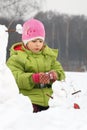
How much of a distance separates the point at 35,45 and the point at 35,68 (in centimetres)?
29

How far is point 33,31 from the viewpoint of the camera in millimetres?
5387

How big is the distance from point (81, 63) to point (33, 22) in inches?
2534

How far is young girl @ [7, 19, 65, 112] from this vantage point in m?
4.83

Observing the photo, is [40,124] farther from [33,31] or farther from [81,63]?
[81,63]

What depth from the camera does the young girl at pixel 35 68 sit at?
4.83 metres

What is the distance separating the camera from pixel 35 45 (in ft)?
17.0

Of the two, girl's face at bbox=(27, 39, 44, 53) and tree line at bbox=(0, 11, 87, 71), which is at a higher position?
girl's face at bbox=(27, 39, 44, 53)

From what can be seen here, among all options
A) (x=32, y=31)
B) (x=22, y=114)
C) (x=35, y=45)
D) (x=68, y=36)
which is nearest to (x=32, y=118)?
(x=22, y=114)

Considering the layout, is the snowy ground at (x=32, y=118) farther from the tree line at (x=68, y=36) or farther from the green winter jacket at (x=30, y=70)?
the tree line at (x=68, y=36)

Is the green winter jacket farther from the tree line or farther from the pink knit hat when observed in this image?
the tree line

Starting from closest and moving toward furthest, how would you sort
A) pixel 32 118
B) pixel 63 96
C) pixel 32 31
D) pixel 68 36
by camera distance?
pixel 32 118 < pixel 63 96 < pixel 32 31 < pixel 68 36

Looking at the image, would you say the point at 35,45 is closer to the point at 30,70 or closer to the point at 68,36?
the point at 30,70

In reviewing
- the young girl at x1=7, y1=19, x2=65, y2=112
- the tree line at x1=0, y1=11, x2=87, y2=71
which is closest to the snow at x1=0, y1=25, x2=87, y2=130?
the young girl at x1=7, y1=19, x2=65, y2=112

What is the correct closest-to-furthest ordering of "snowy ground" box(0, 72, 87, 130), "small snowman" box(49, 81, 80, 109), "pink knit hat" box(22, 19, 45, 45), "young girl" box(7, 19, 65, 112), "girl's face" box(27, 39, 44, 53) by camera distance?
"snowy ground" box(0, 72, 87, 130)
"small snowman" box(49, 81, 80, 109)
"young girl" box(7, 19, 65, 112)
"girl's face" box(27, 39, 44, 53)
"pink knit hat" box(22, 19, 45, 45)
